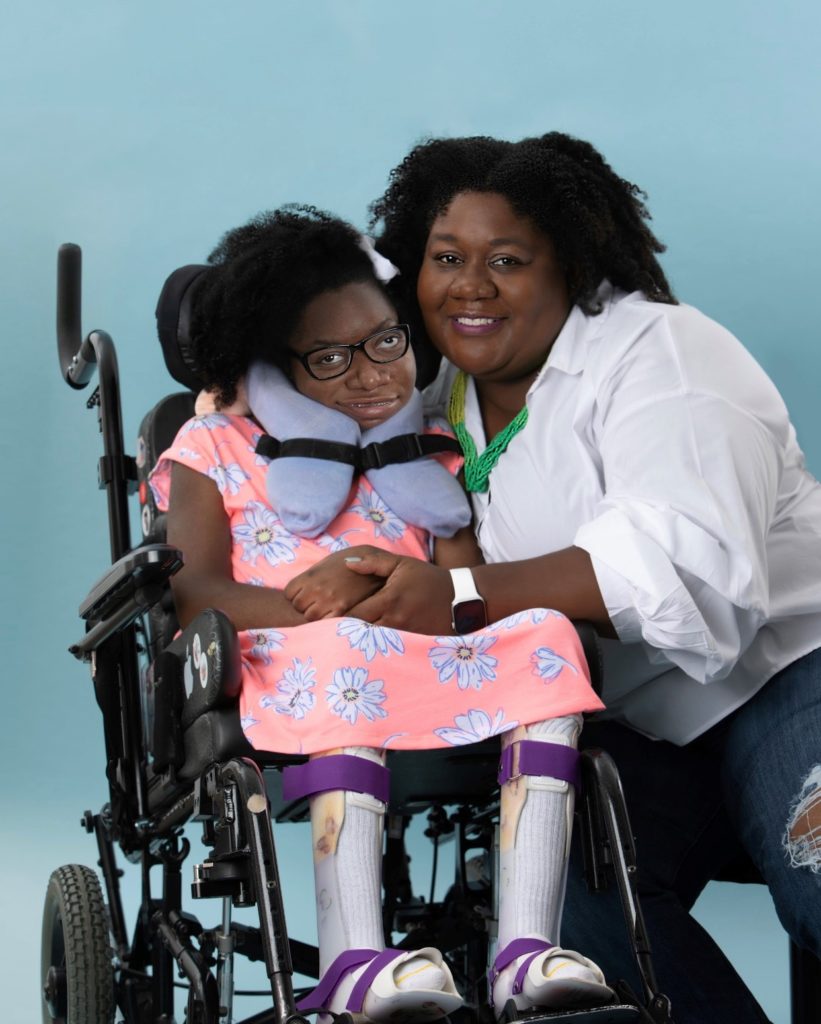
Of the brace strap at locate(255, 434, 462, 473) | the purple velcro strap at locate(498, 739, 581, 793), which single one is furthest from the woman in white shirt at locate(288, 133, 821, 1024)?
the purple velcro strap at locate(498, 739, 581, 793)

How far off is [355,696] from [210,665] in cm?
18

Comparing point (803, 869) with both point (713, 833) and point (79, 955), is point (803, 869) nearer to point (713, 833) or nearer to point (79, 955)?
point (713, 833)

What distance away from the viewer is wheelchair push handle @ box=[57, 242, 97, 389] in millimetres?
2570

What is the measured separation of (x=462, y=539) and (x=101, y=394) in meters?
0.68

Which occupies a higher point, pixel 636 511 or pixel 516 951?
pixel 636 511

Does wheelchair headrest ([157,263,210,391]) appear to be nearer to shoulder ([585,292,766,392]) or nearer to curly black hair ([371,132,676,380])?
curly black hair ([371,132,676,380])

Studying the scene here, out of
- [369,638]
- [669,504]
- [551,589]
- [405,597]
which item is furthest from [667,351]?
[369,638]

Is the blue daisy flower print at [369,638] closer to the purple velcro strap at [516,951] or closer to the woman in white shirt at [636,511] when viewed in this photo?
the woman in white shirt at [636,511]

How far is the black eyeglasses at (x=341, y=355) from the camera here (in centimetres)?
229

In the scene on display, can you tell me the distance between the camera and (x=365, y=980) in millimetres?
1528

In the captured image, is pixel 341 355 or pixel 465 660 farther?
pixel 341 355

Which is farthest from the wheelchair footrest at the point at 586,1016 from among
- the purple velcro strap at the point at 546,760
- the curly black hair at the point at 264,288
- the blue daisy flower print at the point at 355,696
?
the curly black hair at the point at 264,288

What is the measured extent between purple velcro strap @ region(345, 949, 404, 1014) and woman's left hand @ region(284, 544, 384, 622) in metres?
0.47

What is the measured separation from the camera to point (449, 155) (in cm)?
236
